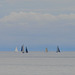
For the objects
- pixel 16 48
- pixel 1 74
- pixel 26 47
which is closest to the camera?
pixel 1 74

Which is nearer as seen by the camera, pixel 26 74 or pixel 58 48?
pixel 26 74

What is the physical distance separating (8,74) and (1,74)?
27.5 inches

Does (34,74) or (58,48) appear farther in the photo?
(58,48)

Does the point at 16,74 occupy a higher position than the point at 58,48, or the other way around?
the point at 58,48

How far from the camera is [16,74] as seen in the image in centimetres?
3062

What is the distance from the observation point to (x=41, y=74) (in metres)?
30.8

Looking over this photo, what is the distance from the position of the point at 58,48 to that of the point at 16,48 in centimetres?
1873

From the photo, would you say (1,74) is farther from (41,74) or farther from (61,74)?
(61,74)

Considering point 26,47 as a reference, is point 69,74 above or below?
below

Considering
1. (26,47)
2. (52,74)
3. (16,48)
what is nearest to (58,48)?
(26,47)

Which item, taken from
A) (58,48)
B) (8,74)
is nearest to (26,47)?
(58,48)

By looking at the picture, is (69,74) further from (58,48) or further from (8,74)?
(58,48)

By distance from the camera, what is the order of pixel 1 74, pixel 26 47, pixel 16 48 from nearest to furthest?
pixel 1 74, pixel 26 47, pixel 16 48

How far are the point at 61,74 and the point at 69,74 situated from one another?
75cm
